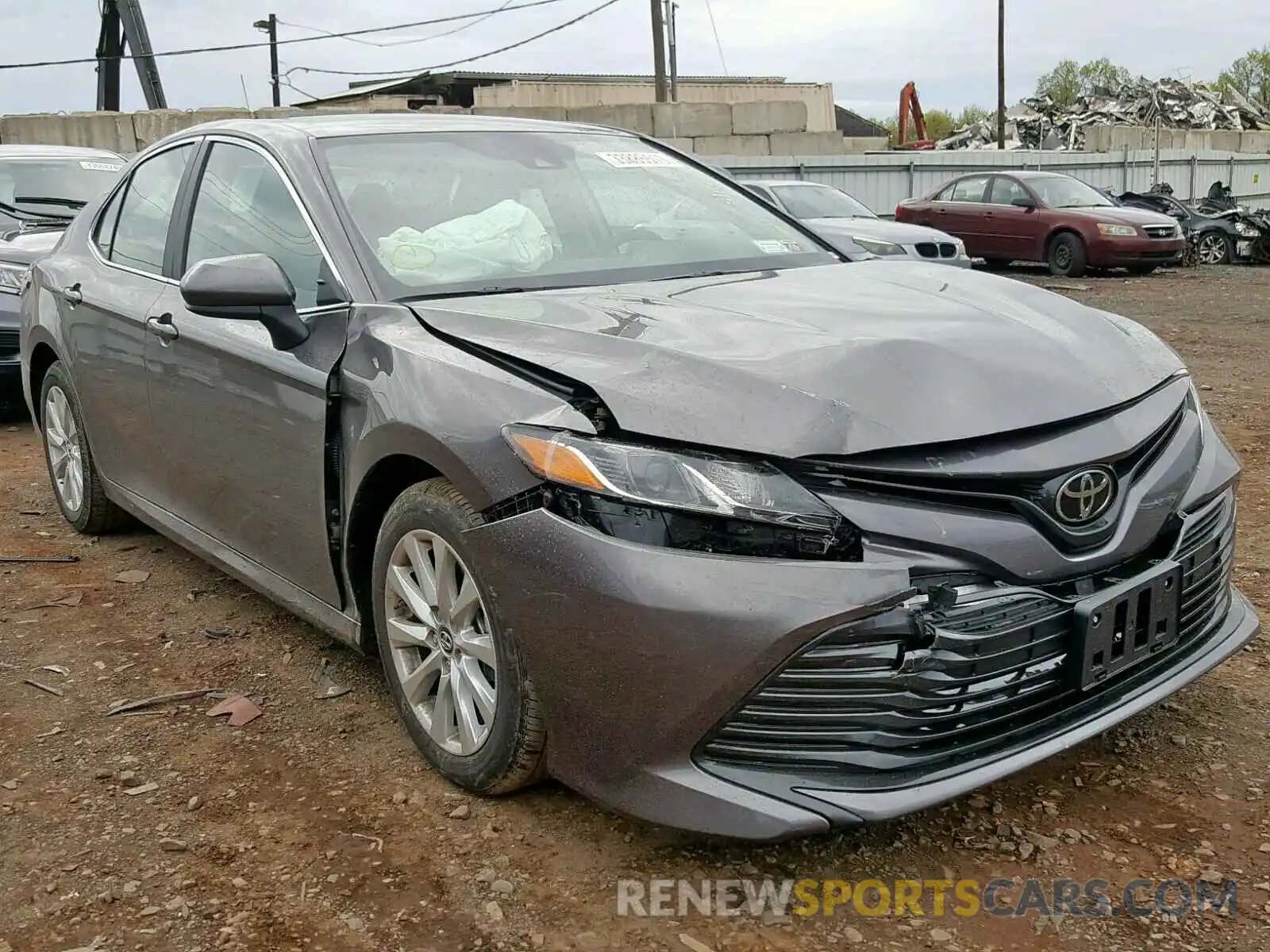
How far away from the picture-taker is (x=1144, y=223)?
16.8 m

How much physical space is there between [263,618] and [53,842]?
56.1 inches

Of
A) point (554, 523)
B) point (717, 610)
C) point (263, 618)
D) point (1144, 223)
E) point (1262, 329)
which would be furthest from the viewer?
point (1144, 223)

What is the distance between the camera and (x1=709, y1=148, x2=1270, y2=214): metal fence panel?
2244cm

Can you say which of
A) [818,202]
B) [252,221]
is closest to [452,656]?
[252,221]

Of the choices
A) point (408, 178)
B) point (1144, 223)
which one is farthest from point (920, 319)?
point (1144, 223)

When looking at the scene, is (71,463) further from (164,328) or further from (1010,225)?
(1010,225)

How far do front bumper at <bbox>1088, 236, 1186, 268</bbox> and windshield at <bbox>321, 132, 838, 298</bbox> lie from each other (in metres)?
14.2

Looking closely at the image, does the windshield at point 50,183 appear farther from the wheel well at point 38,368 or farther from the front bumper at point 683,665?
the front bumper at point 683,665

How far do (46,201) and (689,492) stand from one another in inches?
297

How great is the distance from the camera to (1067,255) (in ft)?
56.3

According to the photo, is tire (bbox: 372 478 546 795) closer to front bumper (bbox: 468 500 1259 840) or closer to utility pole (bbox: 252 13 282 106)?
front bumper (bbox: 468 500 1259 840)

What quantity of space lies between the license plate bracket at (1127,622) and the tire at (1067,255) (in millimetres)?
15550

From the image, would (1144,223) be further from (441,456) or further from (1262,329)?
(441,456)

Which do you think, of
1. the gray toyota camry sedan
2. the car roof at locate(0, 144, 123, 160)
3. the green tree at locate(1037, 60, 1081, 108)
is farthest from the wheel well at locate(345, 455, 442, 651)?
the green tree at locate(1037, 60, 1081, 108)
